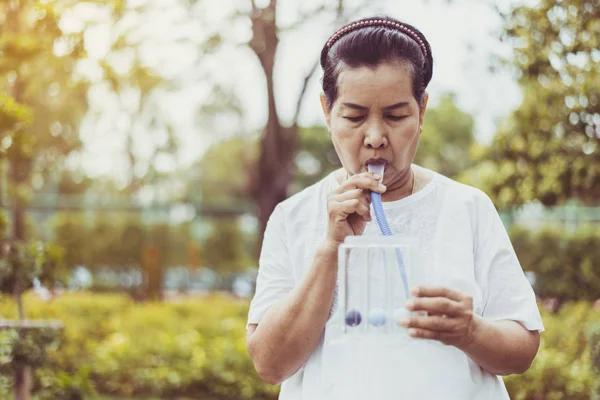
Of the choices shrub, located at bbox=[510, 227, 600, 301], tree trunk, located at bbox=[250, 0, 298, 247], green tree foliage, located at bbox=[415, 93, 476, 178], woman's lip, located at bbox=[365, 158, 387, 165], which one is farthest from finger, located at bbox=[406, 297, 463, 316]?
green tree foliage, located at bbox=[415, 93, 476, 178]

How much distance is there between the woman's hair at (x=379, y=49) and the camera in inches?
70.1

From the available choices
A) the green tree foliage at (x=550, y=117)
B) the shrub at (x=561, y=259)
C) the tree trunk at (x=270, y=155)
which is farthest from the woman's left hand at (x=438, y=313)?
the shrub at (x=561, y=259)

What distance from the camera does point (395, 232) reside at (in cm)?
191

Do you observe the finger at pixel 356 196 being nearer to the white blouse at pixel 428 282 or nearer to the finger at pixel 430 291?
the white blouse at pixel 428 282

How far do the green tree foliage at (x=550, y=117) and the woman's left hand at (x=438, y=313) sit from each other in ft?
15.6

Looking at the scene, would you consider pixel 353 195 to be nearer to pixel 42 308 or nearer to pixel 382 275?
pixel 382 275

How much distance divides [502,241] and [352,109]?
478 mm

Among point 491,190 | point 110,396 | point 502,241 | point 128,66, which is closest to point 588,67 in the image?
point 491,190

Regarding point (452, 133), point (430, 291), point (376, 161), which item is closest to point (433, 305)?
point (430, 291)

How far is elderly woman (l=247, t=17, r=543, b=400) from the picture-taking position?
1.76m

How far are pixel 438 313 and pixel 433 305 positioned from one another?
Result: 0.03 metres

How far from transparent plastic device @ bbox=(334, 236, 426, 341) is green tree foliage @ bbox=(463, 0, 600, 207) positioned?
458cm

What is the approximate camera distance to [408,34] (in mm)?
1830

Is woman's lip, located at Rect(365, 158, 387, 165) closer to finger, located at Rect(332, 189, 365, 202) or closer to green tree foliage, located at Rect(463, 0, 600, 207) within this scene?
finger, located at Rect(332, 189, 365, 202)
